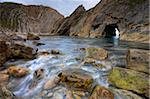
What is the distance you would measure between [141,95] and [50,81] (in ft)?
11.8

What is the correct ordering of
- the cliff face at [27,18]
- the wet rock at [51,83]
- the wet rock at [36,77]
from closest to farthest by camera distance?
the wet rock at [51,83]
the wet rock at [36,77]
the cliff face at [27,18]

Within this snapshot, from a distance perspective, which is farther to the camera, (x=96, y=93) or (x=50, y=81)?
(x=50, y=81)

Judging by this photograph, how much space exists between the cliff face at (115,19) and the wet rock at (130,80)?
91.0ft

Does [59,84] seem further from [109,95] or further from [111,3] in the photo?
[111,3]

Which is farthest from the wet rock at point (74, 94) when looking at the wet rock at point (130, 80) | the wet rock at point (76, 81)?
the wet rock at point (130, 80)

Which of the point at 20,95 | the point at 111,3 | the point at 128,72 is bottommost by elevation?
the point at 20,95

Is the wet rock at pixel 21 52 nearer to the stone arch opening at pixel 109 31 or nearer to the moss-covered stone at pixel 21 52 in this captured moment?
the moss-covered stone at pixel 21 52

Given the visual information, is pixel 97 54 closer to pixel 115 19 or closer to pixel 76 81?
pixel 76 81

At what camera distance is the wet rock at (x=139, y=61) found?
9781mm

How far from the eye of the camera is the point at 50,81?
9812 millimetres

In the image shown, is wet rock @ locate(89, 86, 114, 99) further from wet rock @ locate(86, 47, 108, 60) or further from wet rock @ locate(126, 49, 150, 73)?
wet rock @ locate(86, 47, 108, 60)

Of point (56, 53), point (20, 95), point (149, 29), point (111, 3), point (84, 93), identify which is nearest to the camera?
point (84, 93)

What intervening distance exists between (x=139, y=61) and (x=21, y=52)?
25.0ft

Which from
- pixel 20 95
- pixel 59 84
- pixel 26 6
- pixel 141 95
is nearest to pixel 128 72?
pixel 141 95
